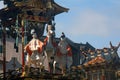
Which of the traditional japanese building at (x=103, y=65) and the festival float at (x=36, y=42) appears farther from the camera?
the traditional japanese building at (x=103, y=65)

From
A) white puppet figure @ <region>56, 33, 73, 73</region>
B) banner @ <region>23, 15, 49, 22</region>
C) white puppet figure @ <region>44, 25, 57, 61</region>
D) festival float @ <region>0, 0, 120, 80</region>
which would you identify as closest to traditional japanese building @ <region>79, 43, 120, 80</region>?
festival float @ <region>0, 0, 120, 80</region>

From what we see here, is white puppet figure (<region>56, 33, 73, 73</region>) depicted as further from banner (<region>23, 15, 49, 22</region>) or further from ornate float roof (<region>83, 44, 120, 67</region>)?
ornate float roof (<region>83, 44, 120, 67</region>)

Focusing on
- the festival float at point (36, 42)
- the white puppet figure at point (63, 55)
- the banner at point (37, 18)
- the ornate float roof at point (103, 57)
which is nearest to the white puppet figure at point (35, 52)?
the festival float at point (36, 42)

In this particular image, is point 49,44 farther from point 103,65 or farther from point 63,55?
point 103,65

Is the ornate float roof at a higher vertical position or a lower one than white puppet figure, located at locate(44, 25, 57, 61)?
lower

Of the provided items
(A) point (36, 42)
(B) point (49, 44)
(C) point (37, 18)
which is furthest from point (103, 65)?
(A) point (36, 42)

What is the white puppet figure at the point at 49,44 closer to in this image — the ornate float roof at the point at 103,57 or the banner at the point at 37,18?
the banner at the point at 37,18

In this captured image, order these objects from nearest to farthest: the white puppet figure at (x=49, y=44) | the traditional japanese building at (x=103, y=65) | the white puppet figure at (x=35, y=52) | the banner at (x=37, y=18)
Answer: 1. the white puppet figure at (x=35, y=52)
2. the white puppet figure at (x=49, y=44)
3. the banner at (x=37, y=18)
4. the traditional japanese building at (x=103, y=65)

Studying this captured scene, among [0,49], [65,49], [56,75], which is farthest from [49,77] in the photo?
[0,49]

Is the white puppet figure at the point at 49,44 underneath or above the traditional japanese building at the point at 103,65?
above

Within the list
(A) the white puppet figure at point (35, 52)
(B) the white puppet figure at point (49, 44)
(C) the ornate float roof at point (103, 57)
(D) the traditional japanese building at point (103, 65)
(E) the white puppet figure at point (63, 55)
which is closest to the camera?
(A) the white puppet figure at point (35, 52)

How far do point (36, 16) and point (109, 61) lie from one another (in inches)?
635

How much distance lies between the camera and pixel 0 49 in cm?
4334

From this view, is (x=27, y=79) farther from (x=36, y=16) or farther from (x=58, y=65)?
(x=36, y=16)
